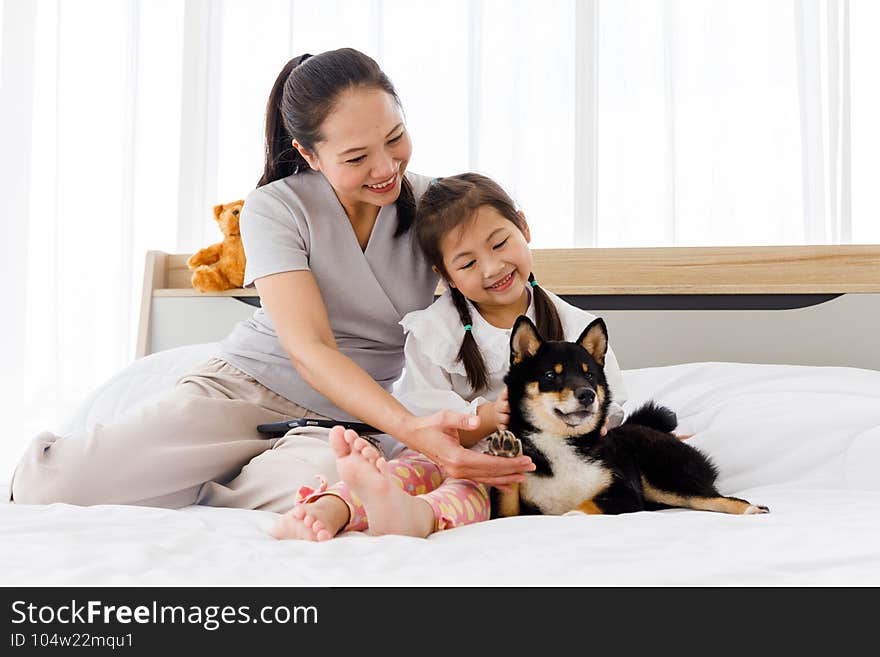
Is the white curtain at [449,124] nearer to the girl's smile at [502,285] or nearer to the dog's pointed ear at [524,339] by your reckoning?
the girl's smile at [502,285]

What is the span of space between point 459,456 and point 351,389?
0.25m

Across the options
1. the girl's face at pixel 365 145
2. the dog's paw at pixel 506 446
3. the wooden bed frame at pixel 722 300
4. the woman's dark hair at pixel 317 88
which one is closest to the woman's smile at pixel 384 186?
A: the girl's face at pixel 365 145

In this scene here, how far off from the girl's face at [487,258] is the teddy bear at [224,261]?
1.05 metres

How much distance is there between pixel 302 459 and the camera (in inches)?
46.9

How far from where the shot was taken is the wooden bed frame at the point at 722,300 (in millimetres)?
1902

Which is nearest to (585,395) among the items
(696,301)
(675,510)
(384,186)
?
(675,510)

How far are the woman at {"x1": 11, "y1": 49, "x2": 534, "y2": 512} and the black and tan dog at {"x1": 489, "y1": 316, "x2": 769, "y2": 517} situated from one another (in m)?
0.05

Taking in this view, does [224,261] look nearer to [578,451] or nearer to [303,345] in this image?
[303,345]

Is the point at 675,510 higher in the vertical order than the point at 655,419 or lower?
lower

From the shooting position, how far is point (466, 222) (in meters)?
1.29

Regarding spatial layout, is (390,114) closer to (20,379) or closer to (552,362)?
(552,362)

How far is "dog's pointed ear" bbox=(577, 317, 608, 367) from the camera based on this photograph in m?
1.08
